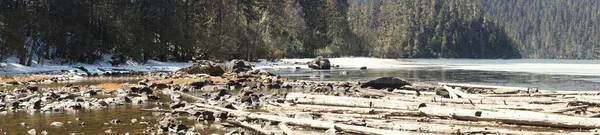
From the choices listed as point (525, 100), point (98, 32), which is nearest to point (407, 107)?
point (525, 100)

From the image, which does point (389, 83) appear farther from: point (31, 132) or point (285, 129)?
point (31, 132)

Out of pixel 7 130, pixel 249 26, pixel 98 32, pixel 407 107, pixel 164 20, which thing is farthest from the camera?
pixel 249 26

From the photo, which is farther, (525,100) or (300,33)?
(300,33)

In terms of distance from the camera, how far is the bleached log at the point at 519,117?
11078 mm

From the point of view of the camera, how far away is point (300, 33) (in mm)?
111875

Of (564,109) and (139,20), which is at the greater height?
(139,20)

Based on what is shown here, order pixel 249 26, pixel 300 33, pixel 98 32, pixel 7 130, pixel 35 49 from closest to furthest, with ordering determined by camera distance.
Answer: pixel 7 130
pixel 35 49
pixel 98 32
pixel 249 26
pixel 300 33

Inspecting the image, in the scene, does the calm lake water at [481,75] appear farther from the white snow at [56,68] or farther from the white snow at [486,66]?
the white snow at [56,68]

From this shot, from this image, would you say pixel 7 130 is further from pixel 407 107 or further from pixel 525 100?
pixel 525 100

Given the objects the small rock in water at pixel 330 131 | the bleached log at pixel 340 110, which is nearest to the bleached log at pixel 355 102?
the bleached log at pixel 340 110

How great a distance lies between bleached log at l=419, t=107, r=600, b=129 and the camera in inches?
436

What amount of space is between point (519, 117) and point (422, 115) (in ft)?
7.51

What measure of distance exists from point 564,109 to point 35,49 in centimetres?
4392

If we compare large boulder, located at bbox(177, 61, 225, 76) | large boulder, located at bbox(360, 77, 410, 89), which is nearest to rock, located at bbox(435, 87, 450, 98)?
large boulder, located at bbox(360, 77, 410, 89)
